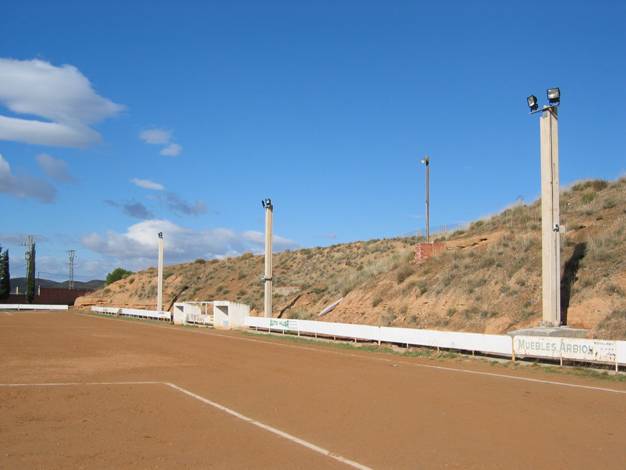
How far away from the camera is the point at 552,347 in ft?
75.5

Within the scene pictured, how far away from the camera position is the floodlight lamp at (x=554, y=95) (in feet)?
87.9

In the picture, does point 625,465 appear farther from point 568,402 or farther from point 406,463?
point 568,402

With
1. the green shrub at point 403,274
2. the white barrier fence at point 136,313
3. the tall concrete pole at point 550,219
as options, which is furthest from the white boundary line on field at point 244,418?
the white barrier fence at point 136,313

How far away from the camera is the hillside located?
93.3 ft

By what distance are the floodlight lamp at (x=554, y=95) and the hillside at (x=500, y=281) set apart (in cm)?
820

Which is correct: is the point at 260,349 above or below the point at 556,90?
below

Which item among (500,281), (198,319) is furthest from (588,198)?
(198,319)

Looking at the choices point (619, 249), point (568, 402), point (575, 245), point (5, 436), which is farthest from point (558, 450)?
point (575, 245)

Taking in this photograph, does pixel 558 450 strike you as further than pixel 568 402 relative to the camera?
No

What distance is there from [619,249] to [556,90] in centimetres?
894

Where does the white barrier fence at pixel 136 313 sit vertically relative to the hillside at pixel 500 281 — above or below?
below

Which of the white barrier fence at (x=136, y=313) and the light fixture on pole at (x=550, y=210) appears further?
the white barrier fence at (x=136, y=313)

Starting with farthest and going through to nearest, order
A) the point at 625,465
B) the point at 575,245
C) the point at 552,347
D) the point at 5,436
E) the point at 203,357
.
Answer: the point at 575,245 < the point at 203,357 < the point at 552,347 < the point at 5,436 < the point at 625,465

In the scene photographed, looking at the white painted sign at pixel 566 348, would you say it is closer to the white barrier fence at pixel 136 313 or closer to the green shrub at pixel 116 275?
the white barrier fence at pixel 136 313
